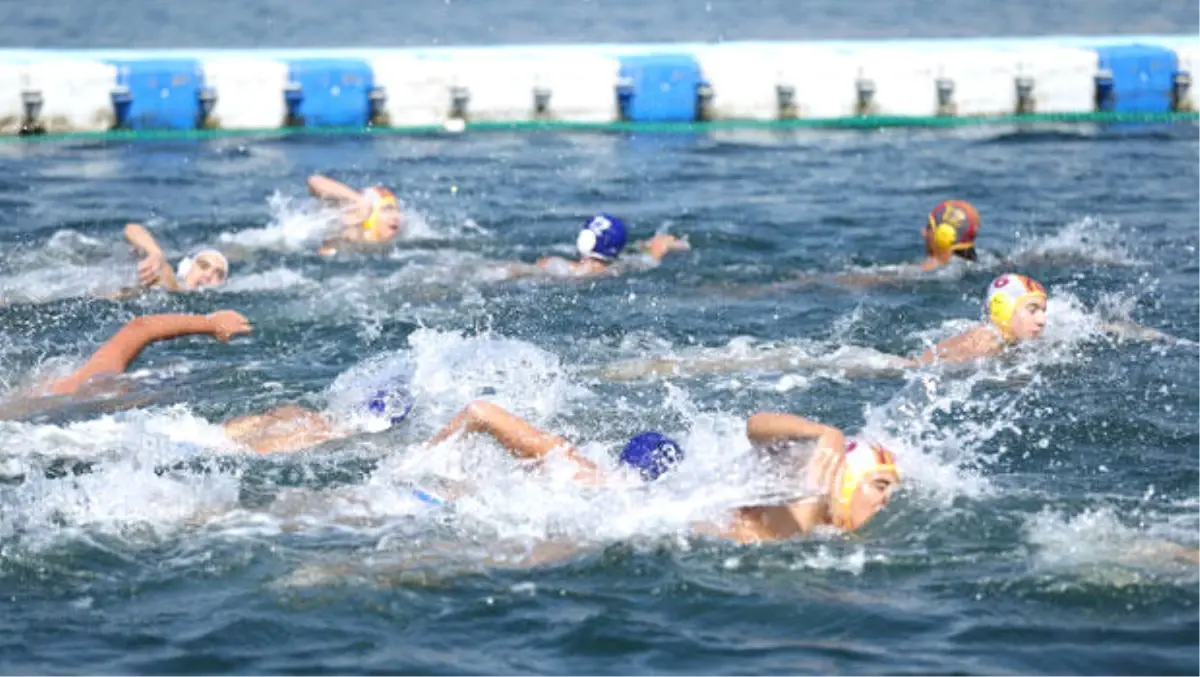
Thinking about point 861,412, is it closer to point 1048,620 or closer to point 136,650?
point 1048,620

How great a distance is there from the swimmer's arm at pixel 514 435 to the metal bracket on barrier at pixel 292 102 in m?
10.8

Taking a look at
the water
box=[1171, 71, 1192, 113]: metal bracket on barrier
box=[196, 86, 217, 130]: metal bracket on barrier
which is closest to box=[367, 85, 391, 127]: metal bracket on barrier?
the water

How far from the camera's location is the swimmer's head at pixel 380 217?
13.8 m

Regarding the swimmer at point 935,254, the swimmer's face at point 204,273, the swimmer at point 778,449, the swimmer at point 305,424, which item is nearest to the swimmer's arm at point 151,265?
the swimmer's face at point 204,273

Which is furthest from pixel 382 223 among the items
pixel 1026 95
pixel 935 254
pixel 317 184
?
pixel 1026 95

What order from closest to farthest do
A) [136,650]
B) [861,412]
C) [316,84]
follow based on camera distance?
1. [136,650]
2. [861,412]
3. [316,84]

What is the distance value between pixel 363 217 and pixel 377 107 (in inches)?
183

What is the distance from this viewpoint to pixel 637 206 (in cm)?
1536

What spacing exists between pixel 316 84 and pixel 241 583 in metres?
11.6

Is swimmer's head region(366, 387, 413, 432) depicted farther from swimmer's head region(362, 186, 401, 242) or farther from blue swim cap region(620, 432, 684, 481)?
swimmer's head region(362, 186, 401, 242)

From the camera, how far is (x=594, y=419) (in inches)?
373

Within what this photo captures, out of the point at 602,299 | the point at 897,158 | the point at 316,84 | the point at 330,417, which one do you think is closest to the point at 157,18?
the point at 316,84

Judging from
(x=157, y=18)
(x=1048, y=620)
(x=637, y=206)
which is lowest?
(x=1048, y=620)

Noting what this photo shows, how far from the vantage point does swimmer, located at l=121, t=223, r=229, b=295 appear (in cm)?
1202
